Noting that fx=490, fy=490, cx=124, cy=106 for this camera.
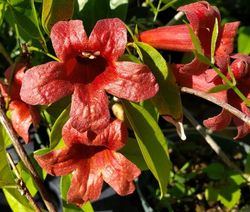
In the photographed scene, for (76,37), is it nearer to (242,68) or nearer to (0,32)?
(242,68)

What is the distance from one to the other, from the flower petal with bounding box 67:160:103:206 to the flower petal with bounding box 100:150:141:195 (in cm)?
2

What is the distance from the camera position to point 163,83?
0.70 metres

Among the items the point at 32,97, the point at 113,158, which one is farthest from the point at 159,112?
the point at 32,97

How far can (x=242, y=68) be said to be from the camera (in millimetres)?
694

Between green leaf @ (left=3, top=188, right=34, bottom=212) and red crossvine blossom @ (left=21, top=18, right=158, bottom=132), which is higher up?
red crossvine blossom @ (left=21, top=18, right=158, bottom=132)

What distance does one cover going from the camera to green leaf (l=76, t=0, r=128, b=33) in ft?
2.90

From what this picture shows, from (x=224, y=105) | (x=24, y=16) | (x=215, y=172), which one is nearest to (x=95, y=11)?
(x=24, y=16)

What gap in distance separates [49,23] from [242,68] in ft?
0.95

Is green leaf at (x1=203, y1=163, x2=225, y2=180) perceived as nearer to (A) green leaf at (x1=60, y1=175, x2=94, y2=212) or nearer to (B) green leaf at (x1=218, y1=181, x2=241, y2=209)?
(B) green leaf at (x1=218, y1=181, x2=241, y2=209)

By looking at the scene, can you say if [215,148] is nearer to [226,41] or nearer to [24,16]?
[226,41]

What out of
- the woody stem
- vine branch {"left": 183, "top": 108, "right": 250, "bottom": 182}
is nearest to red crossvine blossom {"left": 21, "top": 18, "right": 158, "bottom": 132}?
the woody stem

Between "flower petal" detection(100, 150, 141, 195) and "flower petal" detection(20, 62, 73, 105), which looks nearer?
"flower petal" detection(20, 62, 73, 105)

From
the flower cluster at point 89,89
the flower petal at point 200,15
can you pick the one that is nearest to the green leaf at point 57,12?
the flower cluster at point 89,89

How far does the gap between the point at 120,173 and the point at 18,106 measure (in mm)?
221
